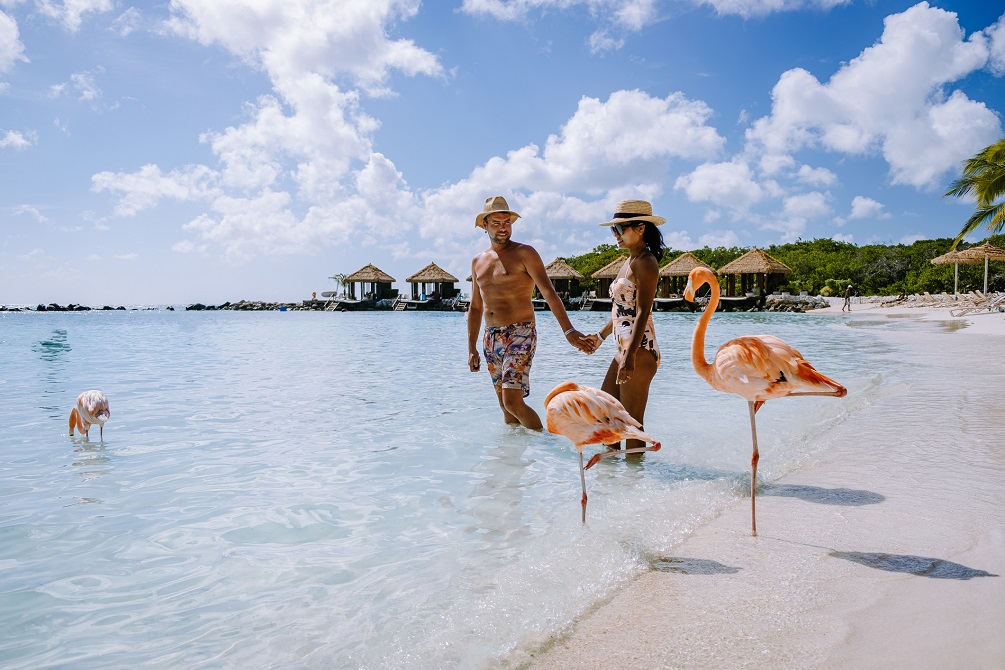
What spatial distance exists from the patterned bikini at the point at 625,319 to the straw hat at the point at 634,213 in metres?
0.42

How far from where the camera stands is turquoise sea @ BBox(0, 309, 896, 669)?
2.45 meters

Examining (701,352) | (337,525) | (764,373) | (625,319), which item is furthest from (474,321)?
(764,373)

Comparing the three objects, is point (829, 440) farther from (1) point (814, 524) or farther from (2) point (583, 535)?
(2) point (583, 535)

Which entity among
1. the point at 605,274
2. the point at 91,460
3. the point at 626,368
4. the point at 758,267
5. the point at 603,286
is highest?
the point at 758,267

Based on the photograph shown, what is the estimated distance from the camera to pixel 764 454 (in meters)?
5.02

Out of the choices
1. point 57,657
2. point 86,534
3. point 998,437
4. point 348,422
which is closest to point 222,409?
point 348,422

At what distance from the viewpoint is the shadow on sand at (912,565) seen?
2477 mm

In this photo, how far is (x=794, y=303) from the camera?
148ft

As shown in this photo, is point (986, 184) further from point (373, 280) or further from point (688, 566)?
point (373, 280)

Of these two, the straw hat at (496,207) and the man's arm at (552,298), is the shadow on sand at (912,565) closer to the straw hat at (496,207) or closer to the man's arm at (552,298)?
the man's arm at (552,298)

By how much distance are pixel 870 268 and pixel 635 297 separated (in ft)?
186

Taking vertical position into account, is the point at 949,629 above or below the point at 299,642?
above

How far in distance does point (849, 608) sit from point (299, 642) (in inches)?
80.7

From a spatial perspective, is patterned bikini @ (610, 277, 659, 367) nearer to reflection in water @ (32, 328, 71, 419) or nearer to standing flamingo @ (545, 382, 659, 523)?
standing flamingo @ (545, 382, 659, 523)
